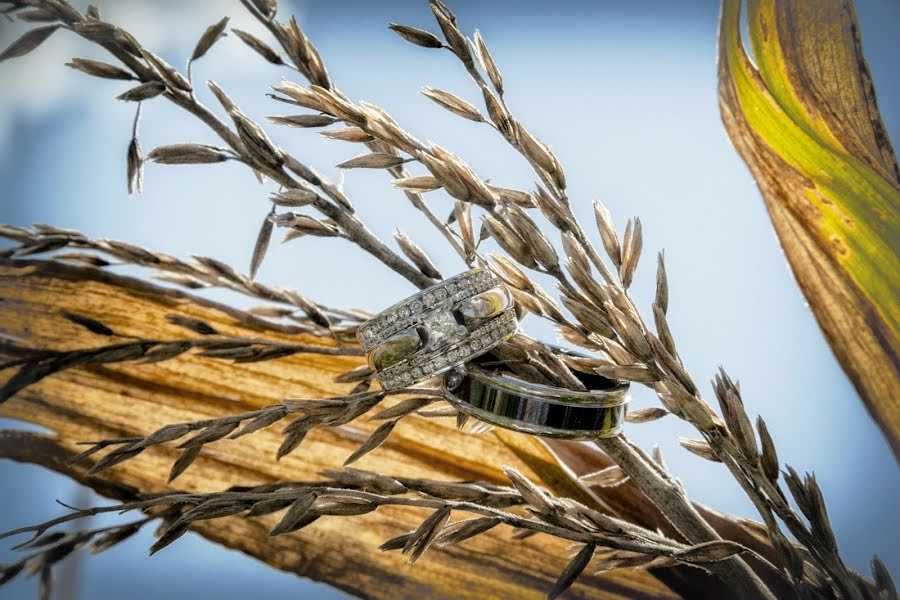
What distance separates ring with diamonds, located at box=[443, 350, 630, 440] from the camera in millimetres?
476

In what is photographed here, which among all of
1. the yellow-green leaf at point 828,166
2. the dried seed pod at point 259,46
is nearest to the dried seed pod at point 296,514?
the dried seed pod at point 259,46

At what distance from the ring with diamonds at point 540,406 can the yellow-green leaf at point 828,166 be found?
0.65 ft

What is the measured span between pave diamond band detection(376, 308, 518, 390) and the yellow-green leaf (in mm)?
281

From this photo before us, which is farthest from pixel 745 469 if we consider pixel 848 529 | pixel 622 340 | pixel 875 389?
pixel 848 529

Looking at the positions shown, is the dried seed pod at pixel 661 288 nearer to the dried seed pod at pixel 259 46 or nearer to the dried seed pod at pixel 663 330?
the dried seed pod at pixel 663 330

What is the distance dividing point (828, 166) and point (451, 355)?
0.34 metres

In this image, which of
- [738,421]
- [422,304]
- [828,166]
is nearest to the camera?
[738,421]

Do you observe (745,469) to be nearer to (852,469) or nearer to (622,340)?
(622,340)

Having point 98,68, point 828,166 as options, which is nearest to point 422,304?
point 98,68

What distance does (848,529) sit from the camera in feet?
2.77

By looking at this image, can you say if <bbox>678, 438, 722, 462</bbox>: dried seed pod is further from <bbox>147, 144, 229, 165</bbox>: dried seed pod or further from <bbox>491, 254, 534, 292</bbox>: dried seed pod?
<bbox>147, 144, 229, 165</bbox>: dried seed pod

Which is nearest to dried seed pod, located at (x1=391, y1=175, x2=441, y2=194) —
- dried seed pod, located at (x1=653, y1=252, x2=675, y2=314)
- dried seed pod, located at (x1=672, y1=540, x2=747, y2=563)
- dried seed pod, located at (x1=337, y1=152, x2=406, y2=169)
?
dried seed pod, located at (x1=337, y1=152, x2=406, y2=169)

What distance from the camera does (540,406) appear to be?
49cm

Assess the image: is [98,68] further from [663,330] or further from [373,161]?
[663,330]
